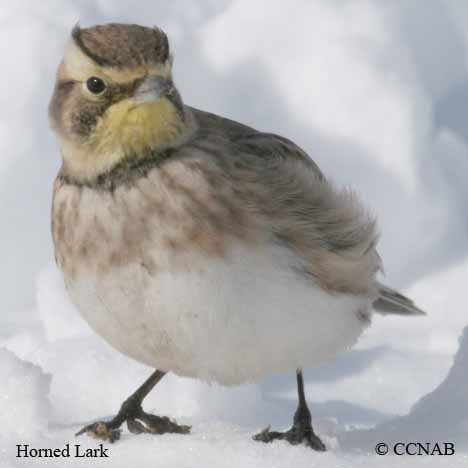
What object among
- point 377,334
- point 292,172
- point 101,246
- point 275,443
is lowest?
point 275,443

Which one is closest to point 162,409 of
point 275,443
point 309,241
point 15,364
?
point 15,364

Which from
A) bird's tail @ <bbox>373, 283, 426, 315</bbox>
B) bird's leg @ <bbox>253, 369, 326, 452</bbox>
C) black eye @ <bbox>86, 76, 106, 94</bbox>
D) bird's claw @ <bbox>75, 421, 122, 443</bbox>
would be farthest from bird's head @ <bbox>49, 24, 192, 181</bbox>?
bird's tail @ <bbox>373, 283, 426, 315</bbox>

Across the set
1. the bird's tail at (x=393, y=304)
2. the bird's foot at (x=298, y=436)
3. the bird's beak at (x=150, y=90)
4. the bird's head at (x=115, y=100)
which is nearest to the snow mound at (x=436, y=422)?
the bird's foot at (x=298, y=436)

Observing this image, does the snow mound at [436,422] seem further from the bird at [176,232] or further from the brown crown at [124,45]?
the brown crown at [124,45]

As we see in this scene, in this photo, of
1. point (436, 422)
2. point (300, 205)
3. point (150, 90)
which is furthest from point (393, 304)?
point (150, 90)

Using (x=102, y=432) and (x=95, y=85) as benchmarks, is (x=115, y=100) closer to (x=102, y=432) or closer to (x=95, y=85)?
(x=95, y=85)

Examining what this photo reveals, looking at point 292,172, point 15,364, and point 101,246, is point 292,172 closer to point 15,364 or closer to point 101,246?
point 101,246

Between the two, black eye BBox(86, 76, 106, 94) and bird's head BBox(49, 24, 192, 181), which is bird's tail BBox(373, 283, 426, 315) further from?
black eye BBox(86, 76, 106, 94)
